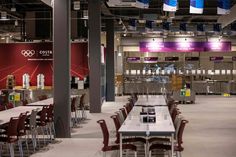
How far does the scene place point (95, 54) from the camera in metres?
18.8

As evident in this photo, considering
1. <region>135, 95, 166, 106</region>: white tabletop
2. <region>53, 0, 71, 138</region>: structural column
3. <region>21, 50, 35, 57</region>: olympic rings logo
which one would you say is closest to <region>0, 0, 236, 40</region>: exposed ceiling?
<region>21, 50, 35, 57</region>: olympic rings logo

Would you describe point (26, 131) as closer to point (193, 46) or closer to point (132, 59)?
point (132, 59)

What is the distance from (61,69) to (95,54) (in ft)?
22.9

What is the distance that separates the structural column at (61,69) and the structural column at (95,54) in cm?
677

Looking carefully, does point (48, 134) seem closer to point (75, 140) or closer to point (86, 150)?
point (75, 140)

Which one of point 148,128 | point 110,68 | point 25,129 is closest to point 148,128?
point 148,128

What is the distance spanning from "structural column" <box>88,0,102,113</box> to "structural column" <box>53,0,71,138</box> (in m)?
6.77

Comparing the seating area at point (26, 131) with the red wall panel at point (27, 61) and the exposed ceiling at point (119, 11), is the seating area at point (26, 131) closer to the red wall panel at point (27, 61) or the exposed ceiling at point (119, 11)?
the exposed ceiling at point (119, 11)

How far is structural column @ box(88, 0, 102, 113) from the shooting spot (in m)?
18.6

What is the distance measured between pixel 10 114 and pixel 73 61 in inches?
473

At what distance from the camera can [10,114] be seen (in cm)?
1041

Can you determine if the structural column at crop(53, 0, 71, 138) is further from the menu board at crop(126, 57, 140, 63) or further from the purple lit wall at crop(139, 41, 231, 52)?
the menu board at crop(126, 57, 140, 63)

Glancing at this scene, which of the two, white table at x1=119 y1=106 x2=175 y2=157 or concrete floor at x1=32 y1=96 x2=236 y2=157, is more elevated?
white table at x1=119 y1=106 x2=175 y2=157

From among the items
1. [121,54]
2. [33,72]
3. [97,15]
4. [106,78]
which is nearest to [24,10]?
[33,72]
